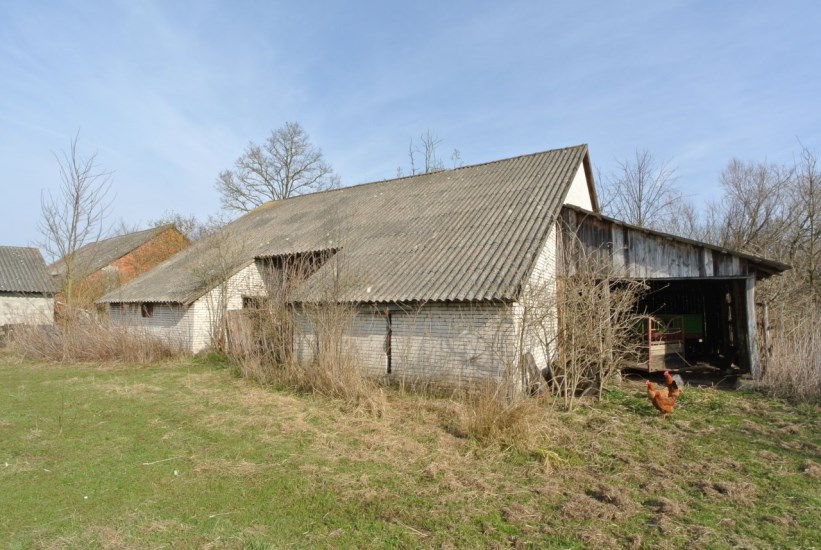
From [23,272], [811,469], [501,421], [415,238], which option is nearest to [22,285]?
[23,272]

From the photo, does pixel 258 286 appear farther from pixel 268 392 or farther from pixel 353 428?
pixel 353 428

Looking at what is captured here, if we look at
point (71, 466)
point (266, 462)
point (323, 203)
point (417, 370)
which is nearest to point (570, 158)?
point (417, 370)

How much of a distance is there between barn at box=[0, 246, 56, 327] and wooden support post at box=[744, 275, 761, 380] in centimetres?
3143

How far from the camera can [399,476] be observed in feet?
19.4

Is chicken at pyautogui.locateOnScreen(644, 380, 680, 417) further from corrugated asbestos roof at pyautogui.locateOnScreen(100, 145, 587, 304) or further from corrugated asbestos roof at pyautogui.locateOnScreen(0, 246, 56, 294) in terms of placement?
corrugated asbestos roof at pyautogui.locateOnScreen(0, 246, 56, 294)

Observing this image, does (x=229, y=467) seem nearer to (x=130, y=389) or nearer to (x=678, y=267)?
(x=130, y=389)

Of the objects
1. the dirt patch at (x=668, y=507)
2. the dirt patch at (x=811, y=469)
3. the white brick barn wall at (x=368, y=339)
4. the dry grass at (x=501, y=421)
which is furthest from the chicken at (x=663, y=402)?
the white brick barn wall at (x=368, y=339)

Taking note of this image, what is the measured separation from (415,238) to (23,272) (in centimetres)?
2847

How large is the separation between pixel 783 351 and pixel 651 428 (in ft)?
15.8

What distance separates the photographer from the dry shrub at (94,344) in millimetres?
15570

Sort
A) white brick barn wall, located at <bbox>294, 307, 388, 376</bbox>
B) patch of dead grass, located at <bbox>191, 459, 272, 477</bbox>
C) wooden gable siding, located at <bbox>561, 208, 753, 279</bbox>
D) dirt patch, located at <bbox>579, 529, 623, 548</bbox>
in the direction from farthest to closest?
white brick barn wall, located at <bbox>294, 307, 388, 376</bbox>, wooden gable siding, located at <bbox>561, 208, 753, 279</bbox>, patch of dead grass, located at <bbox>191, 459, 272, 477</bbox>, dirt patch, located at <bbox>579, 529, 623, 548</bbox>

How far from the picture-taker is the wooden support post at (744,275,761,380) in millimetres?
10922

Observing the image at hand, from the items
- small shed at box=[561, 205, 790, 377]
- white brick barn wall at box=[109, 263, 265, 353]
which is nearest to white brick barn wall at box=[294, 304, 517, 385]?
small shed at box=[561, 205, 790, 377]

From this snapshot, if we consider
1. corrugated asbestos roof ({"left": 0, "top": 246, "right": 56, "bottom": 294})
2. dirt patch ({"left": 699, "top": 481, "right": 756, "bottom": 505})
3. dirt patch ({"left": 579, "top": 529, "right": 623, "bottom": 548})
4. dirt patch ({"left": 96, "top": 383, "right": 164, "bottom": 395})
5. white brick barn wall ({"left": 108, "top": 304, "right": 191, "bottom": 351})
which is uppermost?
corrugated asbestos roof ({"left": 0, "top": 246, "right": 56, "bottom": 294})
